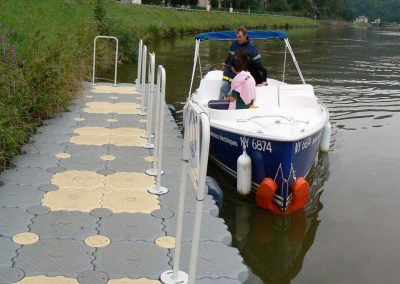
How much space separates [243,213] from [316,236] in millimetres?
967

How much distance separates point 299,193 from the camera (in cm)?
601

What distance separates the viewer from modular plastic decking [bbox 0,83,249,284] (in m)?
3.82

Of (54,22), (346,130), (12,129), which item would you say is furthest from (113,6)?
(12,129)

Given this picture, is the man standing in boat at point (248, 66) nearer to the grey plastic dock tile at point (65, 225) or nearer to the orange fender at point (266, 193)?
the orange fender at point (266, 193)

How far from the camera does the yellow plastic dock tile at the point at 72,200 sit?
480 cm

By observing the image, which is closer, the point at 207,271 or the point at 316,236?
the point at 207,271

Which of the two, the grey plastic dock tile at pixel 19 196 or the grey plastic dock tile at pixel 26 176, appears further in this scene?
the grey plastic dock tile at pixel 26 176

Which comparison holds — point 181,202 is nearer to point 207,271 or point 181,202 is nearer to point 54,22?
point 207,271

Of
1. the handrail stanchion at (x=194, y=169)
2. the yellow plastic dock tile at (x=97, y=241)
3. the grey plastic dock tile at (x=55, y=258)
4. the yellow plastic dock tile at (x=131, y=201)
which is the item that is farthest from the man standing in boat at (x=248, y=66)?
the handrail stanchion at (x=194, y=169)

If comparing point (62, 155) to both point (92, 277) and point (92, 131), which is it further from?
point (92, 277)

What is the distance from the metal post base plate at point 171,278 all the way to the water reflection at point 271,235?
55.4 inches

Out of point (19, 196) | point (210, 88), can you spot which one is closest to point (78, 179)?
point (19, 196)

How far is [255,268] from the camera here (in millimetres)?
5082

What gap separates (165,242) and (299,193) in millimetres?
2316
